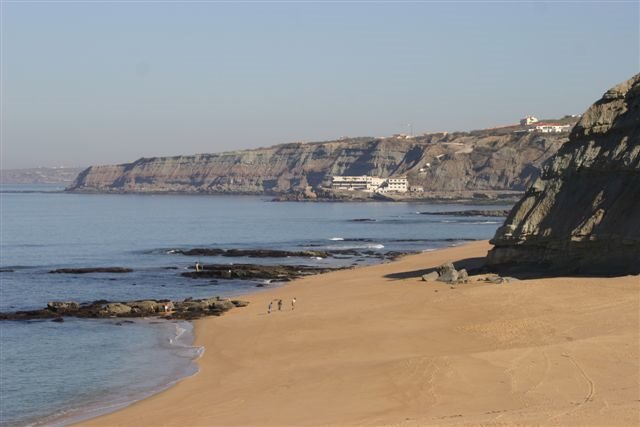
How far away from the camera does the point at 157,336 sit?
30.5 metres

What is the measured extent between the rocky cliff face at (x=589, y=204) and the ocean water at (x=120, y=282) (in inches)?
598

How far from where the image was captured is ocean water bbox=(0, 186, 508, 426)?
73.6 feet

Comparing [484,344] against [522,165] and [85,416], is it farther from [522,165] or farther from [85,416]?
[522,165]

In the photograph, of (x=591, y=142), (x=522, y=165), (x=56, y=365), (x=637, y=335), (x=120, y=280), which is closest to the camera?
(x=637, y=335)

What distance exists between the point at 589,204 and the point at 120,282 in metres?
28.1

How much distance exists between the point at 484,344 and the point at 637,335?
408cm

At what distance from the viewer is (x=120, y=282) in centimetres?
4862

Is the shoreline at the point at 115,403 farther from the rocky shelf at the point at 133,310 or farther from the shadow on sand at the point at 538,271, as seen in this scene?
the shadow on sand at the point at 538,271

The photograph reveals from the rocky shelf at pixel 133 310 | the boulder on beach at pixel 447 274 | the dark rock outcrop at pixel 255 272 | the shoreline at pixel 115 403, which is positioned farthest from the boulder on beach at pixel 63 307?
the boulder on beach at pixel 447 274

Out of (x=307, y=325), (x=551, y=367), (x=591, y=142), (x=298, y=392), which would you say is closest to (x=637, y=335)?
(x=551, y=367)

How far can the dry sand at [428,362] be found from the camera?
16.2 metres

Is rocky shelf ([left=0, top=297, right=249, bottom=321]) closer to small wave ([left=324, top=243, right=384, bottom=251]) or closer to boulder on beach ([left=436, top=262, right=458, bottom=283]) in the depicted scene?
boulder on beach ([left=436, top=262, right=458, bottom=283])

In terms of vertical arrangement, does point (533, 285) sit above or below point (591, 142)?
below

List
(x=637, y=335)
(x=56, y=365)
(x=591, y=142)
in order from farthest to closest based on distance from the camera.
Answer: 1. (x=591, y=142)
2. (x=56, y=365)
3. (x=637, y=335)
